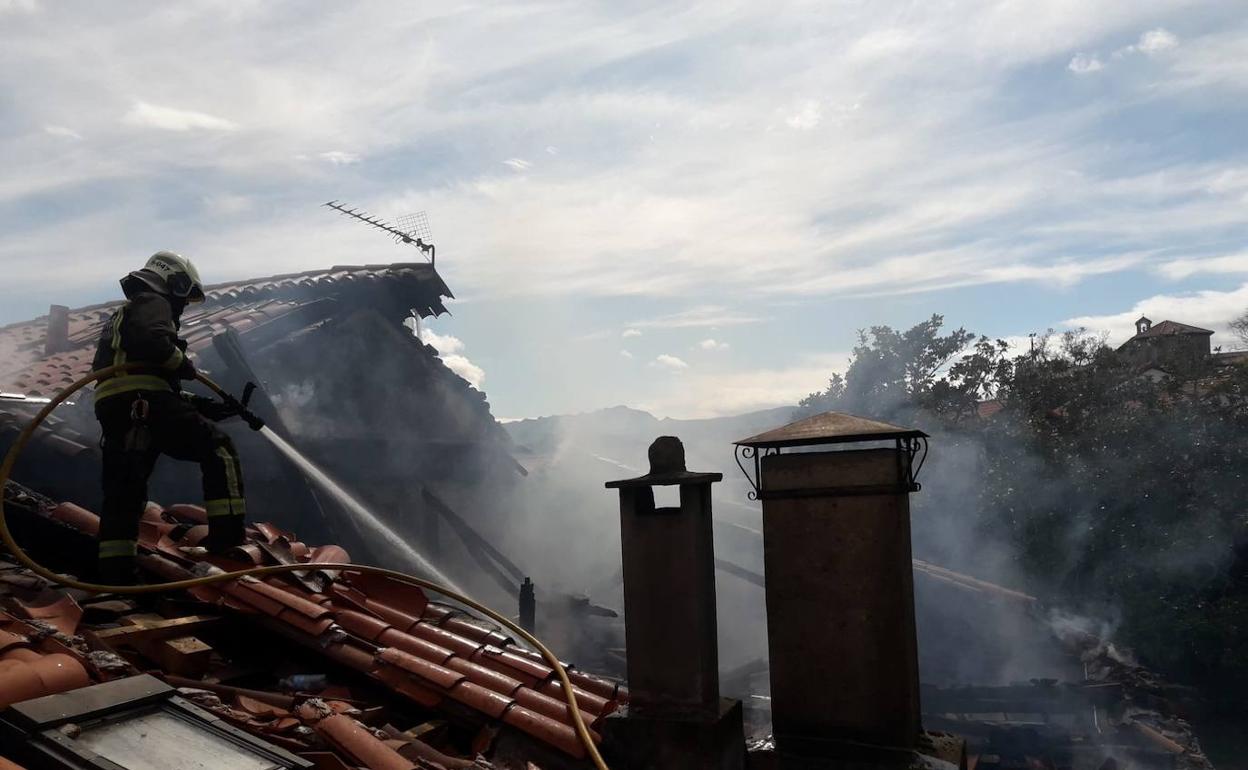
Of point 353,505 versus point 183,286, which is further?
point 353,505

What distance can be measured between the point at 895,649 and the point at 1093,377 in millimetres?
20063

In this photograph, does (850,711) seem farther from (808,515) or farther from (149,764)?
(149,764)

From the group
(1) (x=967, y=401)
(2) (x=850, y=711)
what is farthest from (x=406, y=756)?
(1) (x=967, y=401)

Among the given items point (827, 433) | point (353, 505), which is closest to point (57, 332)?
point (353, 505)

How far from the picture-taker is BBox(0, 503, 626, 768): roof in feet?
10.7

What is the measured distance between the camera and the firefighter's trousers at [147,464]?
4719 mm

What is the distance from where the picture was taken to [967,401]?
2595 cm

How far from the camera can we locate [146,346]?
4.79m

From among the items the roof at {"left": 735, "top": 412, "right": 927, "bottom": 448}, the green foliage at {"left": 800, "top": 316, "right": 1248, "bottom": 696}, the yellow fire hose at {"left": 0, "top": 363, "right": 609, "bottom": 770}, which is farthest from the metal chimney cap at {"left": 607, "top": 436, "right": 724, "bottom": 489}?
the green foliage at {"left": 800, "top": 316, "right": 1248, "bottom": 696}

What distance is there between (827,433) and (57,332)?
11.1 meters

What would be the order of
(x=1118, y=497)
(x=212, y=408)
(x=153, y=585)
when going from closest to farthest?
1. (x=153, y=585)
2. (x=212, y=408)
3. (x=1118, y=497)

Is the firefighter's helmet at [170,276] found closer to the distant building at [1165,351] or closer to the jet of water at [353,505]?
the jet of water at [353,505]

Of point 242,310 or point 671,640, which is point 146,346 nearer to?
point 671,640

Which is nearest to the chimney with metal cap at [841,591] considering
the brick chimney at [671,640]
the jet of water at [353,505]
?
the brick chimney at [671,640]
